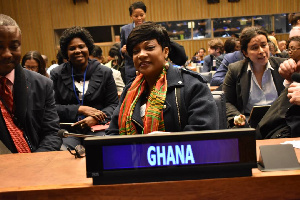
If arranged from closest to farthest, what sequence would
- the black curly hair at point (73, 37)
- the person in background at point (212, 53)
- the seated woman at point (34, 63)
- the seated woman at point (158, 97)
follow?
1. the seated woman at point (158, 97)
2. the black curly hair at point (73, 37)
3. the seated woman at point (34, 63)
4. the person in background at point (212, 53)

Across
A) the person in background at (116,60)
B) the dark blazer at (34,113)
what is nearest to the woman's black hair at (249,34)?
the dark blazer at (34,113)

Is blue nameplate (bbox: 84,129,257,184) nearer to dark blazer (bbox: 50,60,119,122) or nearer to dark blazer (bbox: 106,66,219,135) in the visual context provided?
dark blazer (bbox: 106,66,219,135)

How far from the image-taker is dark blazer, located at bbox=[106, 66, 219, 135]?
1.89 metres

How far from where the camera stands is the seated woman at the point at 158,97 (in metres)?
1.92

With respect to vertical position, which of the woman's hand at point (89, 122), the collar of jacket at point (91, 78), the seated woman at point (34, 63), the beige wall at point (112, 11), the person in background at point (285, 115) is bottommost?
the woman's hand at point (89, 122)

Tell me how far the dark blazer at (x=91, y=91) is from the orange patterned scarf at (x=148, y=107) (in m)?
1.27

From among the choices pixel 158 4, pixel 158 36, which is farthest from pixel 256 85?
pixel 158 4

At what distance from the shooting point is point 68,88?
11.3 feet

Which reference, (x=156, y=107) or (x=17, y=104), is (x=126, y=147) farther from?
(x=17, y=104)

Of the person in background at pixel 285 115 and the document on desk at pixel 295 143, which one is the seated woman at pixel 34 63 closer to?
the person in background at pixel 285 115

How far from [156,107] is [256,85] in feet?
5.59

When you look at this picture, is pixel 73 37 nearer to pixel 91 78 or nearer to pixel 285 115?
pixel 91 78

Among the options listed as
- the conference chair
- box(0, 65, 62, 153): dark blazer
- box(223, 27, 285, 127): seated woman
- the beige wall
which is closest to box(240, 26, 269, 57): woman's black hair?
box(223, 27, 285, 127): seated woman

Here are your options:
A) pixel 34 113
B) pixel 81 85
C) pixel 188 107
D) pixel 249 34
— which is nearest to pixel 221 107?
pixel 188 107
